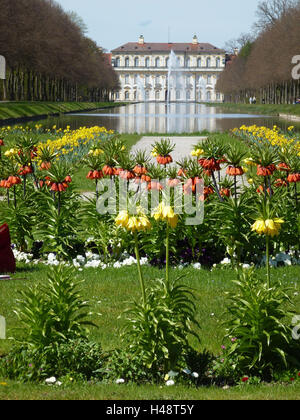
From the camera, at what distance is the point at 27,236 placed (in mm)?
7734

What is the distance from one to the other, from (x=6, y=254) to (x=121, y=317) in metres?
1.77

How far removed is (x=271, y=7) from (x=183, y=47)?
93.8m

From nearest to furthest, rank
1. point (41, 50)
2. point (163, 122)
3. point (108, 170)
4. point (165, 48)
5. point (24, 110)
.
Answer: point (108, 170)
point (163, 122)
point (24, 110)
point (41, 50)
point (165, 48)

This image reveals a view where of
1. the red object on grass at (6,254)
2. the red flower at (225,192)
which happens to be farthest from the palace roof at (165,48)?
the red object on grass at (6,254)

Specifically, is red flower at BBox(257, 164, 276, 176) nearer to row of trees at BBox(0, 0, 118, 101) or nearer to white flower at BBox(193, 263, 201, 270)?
white flower at BBox(193, 263, 201, 270)

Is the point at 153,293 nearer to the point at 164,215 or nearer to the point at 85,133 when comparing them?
the point at 164,215

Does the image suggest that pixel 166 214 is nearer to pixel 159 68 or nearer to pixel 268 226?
pixel 268 226

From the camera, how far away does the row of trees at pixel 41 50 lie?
40.0 m

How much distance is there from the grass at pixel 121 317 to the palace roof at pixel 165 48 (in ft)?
495

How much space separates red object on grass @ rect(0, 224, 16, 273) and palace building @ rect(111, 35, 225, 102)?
140269 millimetres

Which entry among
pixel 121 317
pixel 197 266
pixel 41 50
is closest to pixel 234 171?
pixel 197 266

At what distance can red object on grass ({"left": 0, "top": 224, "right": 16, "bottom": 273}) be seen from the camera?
656 cm

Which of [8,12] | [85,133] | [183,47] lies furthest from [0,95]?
[183,47]

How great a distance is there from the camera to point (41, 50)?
155ft
